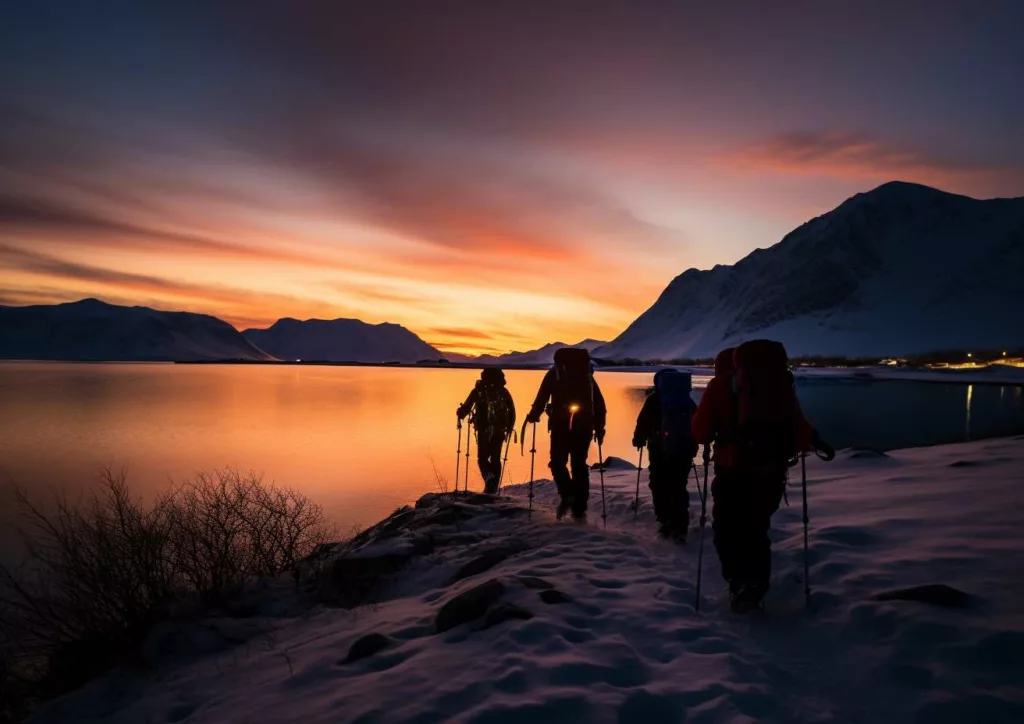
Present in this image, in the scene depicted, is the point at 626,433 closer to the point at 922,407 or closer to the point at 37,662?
the point at 922,407

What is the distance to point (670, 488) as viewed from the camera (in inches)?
370

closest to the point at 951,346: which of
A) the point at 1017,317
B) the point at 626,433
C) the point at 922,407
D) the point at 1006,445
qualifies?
the point at 1017,317

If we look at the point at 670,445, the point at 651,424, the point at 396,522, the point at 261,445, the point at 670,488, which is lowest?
the point at 261,445

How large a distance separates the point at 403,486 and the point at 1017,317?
255 m

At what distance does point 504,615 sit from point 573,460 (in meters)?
4.94

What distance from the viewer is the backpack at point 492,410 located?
47.6ft

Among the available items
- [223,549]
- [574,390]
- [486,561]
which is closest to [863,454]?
[574,390]

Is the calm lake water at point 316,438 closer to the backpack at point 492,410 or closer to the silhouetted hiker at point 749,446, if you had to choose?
the backpack at point 492,410

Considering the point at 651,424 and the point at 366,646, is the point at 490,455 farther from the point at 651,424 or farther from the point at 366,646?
the point at 366,646

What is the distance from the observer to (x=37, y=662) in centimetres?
776

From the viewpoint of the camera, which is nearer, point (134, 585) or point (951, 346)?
point (134, 585)

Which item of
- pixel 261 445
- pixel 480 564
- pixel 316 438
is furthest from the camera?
pixel 316 438

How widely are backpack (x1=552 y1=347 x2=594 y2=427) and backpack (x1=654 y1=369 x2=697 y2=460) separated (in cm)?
125

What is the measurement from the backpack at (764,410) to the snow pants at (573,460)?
4409 millimetres
